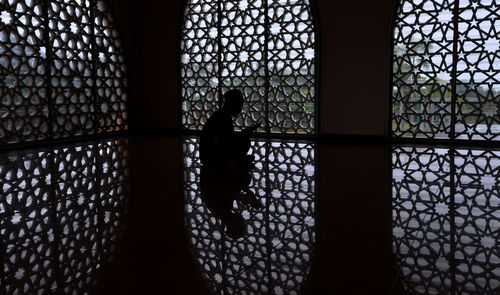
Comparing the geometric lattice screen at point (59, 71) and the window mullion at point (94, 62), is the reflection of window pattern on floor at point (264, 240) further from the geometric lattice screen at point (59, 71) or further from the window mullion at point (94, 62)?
the window mullion at point (94, 62)

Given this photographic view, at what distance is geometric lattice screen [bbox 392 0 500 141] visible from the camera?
627 centimetres

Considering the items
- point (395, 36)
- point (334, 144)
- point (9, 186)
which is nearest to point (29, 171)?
point (9, 186)

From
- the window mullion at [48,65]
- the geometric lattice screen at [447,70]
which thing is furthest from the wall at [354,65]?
the window mullion at [48,65]

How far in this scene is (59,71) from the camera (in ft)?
22.4

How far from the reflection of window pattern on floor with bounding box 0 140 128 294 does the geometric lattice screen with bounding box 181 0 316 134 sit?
3059mm

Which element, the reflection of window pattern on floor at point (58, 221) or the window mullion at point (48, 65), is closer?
the reflection of window pattern on floor at point (58, 221)

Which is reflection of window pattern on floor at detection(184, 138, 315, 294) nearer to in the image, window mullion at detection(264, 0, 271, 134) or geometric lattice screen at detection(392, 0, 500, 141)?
geometric lattice screen at detection(392, 0, 500, 141)

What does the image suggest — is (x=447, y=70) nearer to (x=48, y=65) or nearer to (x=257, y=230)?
(x=257, y=230)

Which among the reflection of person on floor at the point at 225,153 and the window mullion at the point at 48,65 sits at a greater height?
the window mullion at the point at 48,65

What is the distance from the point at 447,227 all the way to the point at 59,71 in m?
5.95

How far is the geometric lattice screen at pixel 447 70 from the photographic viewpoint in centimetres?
627

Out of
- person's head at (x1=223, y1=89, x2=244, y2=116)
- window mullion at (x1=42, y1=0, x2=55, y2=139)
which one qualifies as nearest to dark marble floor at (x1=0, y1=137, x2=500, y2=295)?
person's head at (x1=223, y1=89, x2=244, y2=116)

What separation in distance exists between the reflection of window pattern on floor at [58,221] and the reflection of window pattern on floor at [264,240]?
0.45 meters

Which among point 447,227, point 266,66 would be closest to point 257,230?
point 447,227
